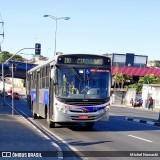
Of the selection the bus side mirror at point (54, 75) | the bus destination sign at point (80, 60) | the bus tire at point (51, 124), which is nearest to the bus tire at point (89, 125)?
the bus tire at point (51, 124)

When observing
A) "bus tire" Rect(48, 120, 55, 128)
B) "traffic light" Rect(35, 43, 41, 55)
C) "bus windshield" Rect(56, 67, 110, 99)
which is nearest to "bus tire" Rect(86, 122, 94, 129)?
"bus tire" Rect(48, 120, 55, 128)

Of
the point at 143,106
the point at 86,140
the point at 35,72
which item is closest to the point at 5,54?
the point at 143,106

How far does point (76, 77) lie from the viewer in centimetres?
1978

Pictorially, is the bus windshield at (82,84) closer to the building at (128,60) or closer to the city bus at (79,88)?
the city bus at (79,88)

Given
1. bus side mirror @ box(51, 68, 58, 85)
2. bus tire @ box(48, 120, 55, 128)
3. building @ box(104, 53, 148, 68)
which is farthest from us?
building @ box(104, 53, 148, 68)

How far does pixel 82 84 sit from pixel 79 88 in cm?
22

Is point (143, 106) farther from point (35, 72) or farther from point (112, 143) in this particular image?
point (112, 143)

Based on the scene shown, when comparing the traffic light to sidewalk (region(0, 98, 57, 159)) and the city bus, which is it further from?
sidewalk (region(0, 98, 57, 159))

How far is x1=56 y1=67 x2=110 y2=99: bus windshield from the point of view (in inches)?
774

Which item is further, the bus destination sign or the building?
the building

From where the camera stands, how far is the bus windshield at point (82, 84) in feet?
64.5

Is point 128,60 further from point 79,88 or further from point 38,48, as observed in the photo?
point 79,88

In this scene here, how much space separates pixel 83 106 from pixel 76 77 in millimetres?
1301

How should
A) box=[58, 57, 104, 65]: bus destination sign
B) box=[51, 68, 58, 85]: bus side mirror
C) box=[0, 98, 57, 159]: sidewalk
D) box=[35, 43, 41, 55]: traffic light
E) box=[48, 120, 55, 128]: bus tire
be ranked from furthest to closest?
box=[35, 43, 41, 55]: traffic light < box=[48, 120, 55, 128]: bus tire < box=[58, 57, 104, 65]: bus destination sign < box=[51, 68, 58, 85]: bus side mirror < box=[0, 98, 57, 159]: sidewalk
